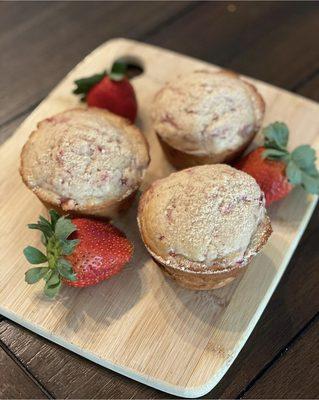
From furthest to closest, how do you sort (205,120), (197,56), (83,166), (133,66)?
(197,56), (133,66), (205,120), (83,166)

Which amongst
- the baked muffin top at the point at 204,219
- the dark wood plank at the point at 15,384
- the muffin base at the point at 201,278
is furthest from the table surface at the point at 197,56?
the baked muffin top at the point at 204,219

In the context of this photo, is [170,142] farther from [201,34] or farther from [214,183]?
[201,34]

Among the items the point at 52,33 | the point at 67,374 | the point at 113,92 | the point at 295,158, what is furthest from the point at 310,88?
the point at 67,374

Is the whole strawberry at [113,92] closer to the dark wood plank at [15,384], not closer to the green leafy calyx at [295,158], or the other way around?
the green leafy calyx at [295,158]

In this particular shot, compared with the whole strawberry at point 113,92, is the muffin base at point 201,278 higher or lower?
lower

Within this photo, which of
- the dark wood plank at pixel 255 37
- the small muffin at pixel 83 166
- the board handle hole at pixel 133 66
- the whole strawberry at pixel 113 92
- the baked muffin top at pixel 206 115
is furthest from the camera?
the dark wood plank at pixel 255 37

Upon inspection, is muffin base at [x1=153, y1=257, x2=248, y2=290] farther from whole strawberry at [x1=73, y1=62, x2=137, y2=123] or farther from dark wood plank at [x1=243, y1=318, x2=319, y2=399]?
whole strawberry at [x1=73, y1=62, x2=137, y2=123]

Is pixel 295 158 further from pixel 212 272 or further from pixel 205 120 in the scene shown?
pixel 212 272

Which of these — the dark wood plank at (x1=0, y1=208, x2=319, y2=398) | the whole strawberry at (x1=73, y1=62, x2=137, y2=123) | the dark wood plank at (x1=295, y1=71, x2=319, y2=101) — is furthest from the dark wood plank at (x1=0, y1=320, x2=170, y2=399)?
the dark wood plank at (x1=295, y1=71, x2=319, y2=101)

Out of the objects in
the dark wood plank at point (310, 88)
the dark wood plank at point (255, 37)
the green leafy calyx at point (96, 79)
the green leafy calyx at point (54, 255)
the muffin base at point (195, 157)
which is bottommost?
the dark wood plank at point (310, 88)
